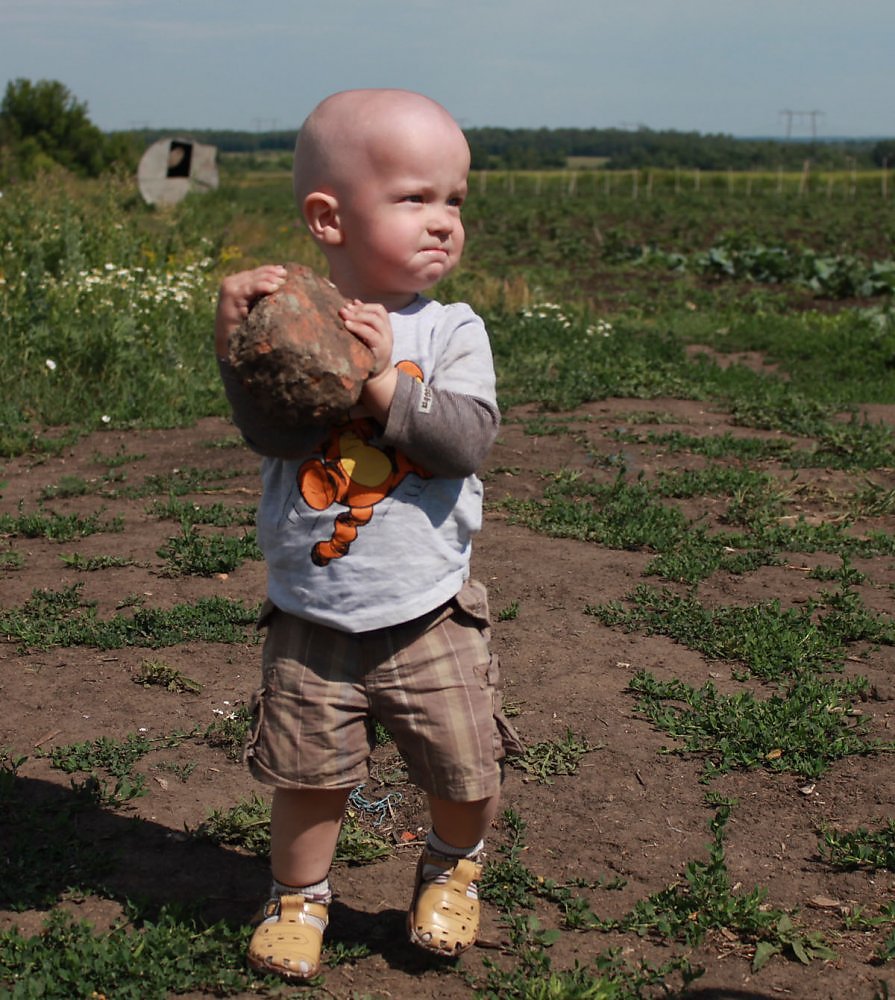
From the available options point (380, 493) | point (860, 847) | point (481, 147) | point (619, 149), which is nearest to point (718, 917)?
point (860, 847)

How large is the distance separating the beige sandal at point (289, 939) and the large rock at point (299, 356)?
3.23 feet

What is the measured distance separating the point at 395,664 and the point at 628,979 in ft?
2.70

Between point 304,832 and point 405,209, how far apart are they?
1199 mm

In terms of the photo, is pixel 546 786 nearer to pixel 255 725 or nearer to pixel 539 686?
pixel 539 686

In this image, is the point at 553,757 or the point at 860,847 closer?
the point at 860,847

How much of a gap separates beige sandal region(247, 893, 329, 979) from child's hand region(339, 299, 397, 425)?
99cm

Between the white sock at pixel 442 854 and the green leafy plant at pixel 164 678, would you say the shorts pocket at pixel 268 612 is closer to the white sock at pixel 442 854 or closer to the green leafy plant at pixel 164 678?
the white sock at pixel 442 854

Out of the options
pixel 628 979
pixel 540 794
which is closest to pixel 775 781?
pixel 540 794

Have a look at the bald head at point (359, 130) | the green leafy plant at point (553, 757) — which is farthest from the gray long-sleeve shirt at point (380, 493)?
the green leafy plant at point (553, 757)

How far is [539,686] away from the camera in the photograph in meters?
3.81

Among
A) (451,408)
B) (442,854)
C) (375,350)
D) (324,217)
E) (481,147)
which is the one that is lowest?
(442,854)

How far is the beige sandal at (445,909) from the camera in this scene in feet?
7.91

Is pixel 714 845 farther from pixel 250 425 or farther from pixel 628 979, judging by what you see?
pixel 250 425

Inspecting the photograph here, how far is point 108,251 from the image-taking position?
10664 millimetres
